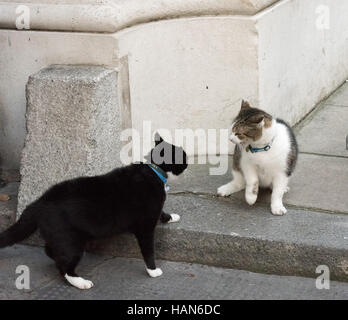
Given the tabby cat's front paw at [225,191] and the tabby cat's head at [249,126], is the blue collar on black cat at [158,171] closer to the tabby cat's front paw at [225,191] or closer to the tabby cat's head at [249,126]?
Result: the tabby cat's head at [249,126]

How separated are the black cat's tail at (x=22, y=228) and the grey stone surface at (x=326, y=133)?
2225 millimetres

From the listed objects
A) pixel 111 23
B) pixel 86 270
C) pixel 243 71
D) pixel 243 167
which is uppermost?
pixel 111 23

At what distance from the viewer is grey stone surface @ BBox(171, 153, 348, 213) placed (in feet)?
14.7

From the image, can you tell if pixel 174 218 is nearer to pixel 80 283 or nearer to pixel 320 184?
pixel 80 283

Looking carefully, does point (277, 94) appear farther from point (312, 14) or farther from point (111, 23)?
point (111, 23)

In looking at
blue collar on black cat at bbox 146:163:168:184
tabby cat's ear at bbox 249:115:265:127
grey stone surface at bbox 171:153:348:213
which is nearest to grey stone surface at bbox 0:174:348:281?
grey stone surface at bbox 171:153:348:213

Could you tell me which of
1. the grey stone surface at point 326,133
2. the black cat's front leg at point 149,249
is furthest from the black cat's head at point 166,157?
the grey stone surface at point 326,133

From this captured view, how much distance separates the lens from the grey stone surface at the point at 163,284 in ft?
12.8

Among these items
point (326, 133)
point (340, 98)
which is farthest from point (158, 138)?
point (340, 98)

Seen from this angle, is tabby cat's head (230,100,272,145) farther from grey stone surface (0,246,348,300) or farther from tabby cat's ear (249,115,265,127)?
grey stone surface (0,246,348,300)

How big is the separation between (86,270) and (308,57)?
9.32 feet

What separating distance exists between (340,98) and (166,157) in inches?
114
